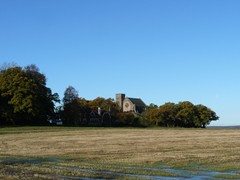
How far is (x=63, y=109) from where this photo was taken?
128 m

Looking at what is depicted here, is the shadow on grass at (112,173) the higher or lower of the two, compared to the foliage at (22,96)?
lower

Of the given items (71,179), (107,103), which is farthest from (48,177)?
(107,103)

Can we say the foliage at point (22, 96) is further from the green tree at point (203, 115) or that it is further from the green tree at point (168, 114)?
the green tree at point (203, 115)

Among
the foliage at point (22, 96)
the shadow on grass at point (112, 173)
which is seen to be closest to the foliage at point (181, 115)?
the foliage at point (22, 96)

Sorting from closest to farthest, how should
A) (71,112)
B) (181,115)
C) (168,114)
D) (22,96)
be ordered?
1. (22,96)
2. (71,112)
3. (168,114)
4. (181,115)

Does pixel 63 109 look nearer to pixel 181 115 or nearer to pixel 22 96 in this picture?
pixel 22 96

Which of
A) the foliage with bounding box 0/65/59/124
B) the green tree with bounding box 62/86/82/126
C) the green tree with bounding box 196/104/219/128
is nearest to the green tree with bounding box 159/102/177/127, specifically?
the green tree with bounding box 196/104/219/128

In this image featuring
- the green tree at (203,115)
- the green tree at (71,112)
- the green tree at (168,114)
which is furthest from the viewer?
the green tree at (203,115)

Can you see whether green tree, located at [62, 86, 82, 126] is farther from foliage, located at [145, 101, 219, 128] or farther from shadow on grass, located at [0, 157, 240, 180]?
shadow on grass, located at [0, 157, 240, 180]

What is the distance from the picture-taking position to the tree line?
101 metres

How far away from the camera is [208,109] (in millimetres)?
161750

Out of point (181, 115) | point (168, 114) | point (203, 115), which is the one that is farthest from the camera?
point (203, 115)

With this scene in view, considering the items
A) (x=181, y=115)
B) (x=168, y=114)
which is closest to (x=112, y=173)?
(x=168, y=114)

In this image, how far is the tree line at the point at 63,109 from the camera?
101 metres
